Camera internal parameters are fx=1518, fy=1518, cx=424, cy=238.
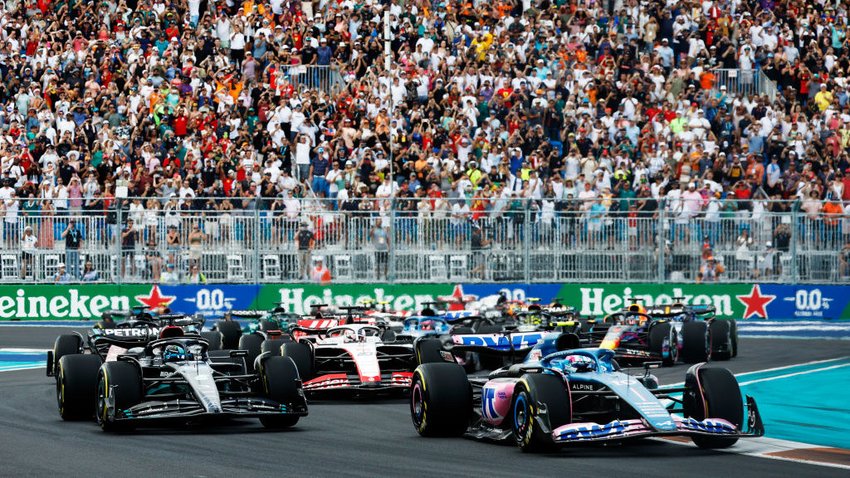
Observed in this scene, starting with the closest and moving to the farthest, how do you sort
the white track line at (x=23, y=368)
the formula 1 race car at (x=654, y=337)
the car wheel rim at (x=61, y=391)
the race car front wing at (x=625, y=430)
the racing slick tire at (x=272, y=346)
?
the race car front wing at (x=625, y=430), the car wheel rim at (x=61, y=391), the racing slick tire at (x=272, y=346), the formula 1 race car at (x=654, y=337), the white track line at (x=23, y=368)

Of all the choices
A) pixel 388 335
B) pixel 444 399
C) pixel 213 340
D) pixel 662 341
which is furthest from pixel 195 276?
pixel 444 399

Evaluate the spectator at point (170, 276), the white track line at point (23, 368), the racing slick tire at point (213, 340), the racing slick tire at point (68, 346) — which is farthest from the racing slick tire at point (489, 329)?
the spectator at point (170, 276)

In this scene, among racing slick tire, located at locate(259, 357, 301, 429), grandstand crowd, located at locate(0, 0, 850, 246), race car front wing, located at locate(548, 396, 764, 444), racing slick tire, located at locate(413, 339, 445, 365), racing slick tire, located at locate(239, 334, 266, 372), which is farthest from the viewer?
grandstand crowd, located at locate(0, 0, 850, 246)

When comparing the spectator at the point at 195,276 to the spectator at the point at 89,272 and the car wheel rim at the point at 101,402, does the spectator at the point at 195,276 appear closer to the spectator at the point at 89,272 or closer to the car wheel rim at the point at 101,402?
the spectator at the point at 89,272

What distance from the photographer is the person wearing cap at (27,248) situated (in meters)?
34.2

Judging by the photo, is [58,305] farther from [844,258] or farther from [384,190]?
[844,258]

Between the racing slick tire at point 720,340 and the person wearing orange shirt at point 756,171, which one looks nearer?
the racing slick tire at point 720,340

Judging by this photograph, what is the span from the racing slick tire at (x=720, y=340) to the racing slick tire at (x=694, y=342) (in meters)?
1.25

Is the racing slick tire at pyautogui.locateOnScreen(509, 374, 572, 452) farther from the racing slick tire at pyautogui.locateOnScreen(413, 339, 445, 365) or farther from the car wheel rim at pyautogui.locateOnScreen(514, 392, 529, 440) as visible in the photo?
the racing slick tire at pyautogui.locateOnScreen(413, 339, 445, 365)

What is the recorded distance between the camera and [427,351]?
20594mm

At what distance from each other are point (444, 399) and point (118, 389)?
11.4 ft

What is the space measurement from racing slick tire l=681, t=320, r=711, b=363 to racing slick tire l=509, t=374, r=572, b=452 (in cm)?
1131

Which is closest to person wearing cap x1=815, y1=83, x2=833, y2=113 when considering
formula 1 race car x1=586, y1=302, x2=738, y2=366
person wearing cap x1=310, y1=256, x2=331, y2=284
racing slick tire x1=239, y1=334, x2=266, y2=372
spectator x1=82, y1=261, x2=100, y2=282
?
person wearing cap x1=310, y1=256, x2=331, y2=284

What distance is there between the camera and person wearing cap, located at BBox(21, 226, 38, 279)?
3419cm
